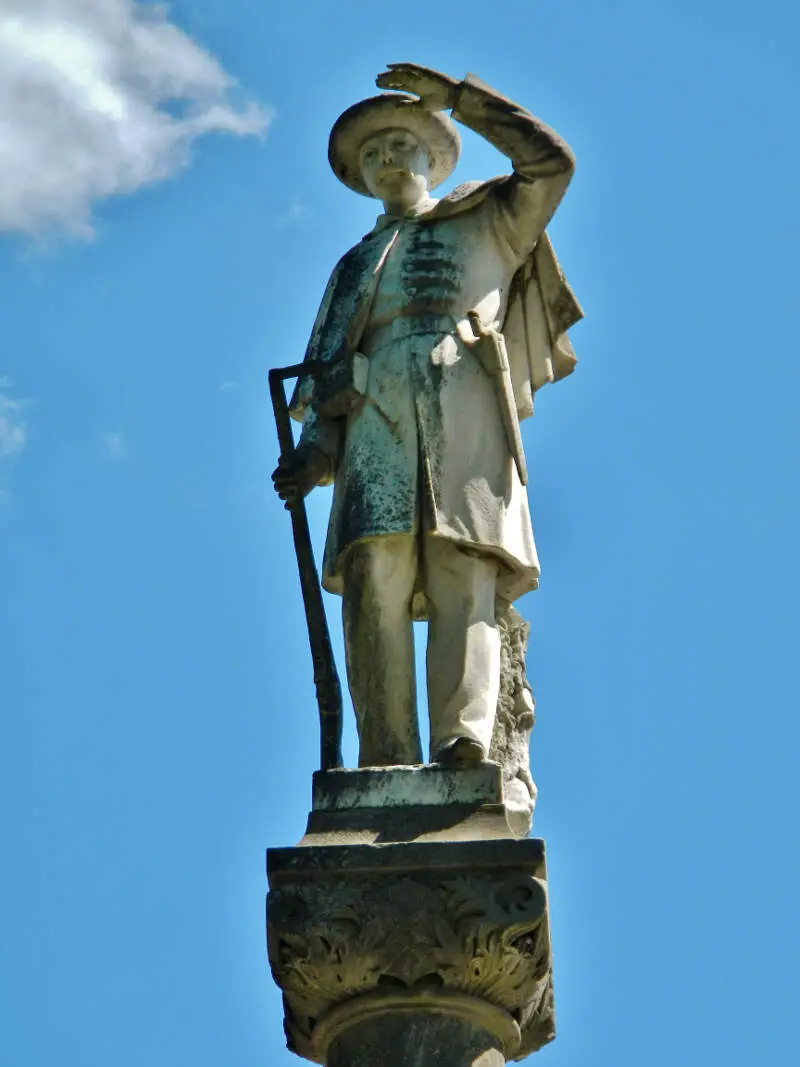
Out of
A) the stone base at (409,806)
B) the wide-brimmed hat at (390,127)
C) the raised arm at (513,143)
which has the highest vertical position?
the wide-brimmed hat at (390,127)

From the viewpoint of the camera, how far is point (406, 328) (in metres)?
14.2

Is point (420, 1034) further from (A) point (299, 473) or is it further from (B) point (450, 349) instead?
(B) point (450, 349)

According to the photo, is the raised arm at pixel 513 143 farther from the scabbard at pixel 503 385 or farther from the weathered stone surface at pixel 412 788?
the weathered stone surface at pixel 412 788

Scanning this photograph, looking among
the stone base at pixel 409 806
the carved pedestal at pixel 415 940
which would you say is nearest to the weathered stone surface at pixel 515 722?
the stone base at pixel 409 806

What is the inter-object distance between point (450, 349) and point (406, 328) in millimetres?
299

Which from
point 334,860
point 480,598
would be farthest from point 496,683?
point 334,860

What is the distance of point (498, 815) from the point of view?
12672 mm

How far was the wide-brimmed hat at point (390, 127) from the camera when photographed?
14.8 m

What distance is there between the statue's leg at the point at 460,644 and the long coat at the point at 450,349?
0.13m

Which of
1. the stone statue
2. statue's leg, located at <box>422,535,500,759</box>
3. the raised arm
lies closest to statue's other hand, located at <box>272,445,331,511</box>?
the stone statue

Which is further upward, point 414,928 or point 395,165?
point 395,165

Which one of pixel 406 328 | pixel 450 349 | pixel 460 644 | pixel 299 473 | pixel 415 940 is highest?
pixel 406 328

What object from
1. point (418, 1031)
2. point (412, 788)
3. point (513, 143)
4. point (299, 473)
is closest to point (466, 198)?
point (513, 143)

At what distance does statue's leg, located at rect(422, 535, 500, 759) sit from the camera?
13133mm
